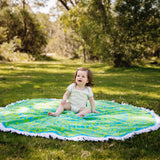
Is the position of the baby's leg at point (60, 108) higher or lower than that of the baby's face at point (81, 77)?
lower

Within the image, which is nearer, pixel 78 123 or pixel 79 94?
pixel 78 123

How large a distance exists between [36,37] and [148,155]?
23221 mm

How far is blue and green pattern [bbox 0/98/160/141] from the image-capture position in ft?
10.5

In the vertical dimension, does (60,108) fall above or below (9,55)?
below

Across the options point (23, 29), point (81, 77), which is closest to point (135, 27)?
point (81, 77)

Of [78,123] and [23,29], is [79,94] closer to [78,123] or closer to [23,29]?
[78,123]

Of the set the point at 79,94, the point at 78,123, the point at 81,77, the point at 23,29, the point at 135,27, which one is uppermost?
the point at 23,29

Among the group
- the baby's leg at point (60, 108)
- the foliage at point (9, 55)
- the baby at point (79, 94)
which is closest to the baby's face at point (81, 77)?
the baby at point (79, 94)

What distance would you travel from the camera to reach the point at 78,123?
3.66 m

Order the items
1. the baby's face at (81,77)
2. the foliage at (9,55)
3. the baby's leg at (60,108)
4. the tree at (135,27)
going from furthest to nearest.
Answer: the foliage at (9,55) < the tree at (135,27) < the baby's face at (81,77) < the baby's leg at (60,108)

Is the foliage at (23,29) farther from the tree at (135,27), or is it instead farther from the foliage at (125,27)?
the tree at (135,27)

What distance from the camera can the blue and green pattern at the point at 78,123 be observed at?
3.20 m

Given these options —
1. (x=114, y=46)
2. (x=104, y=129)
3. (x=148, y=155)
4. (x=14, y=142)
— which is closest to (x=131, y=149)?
(x=148, y=155)

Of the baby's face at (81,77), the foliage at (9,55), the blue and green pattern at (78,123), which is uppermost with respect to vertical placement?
the foliage at (9,55)
